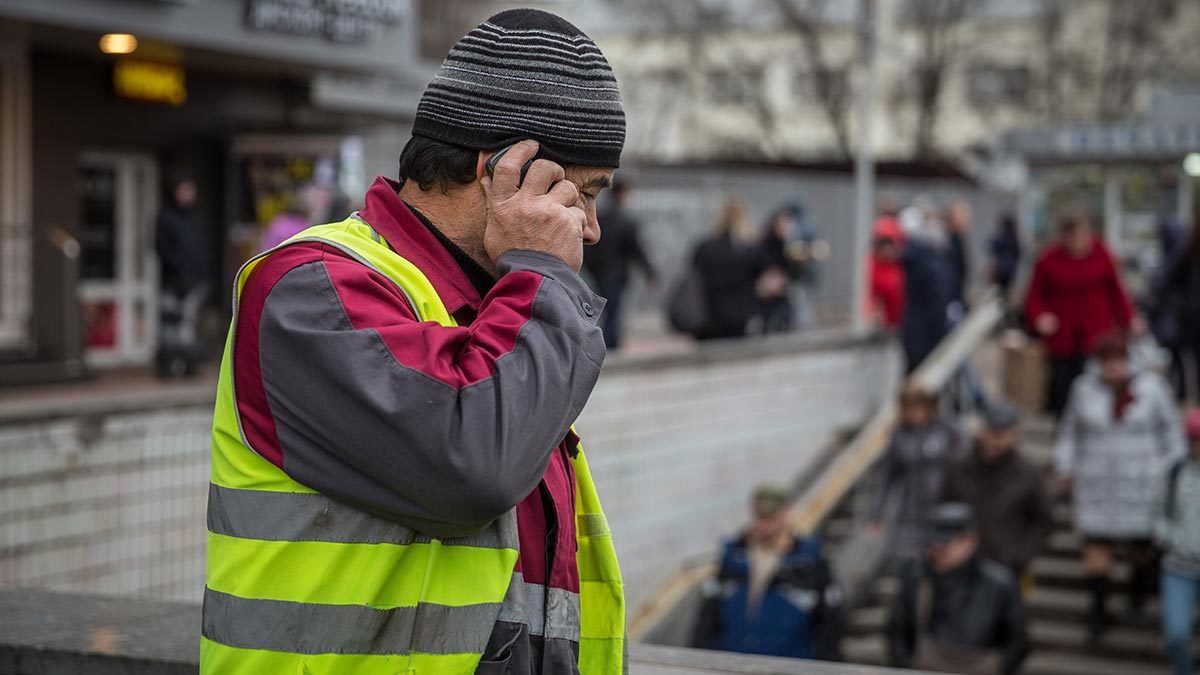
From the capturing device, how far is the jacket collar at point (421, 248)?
211cm

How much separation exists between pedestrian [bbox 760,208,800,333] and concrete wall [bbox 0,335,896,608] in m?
1.38

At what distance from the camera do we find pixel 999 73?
4875cm

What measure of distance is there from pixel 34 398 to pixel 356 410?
10820 mm

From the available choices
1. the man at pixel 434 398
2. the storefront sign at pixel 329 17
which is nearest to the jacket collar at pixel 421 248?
the man at pixel 434 398

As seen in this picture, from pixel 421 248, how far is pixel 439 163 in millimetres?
115

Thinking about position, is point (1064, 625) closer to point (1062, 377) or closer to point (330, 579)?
point (1062, 377)

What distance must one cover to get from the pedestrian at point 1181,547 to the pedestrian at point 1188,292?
4.25 meters

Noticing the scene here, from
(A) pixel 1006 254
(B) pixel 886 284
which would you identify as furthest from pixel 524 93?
(A) pixel 1006 254

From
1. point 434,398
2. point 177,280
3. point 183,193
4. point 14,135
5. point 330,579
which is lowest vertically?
point 177,280

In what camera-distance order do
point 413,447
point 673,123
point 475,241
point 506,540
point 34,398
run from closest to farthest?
point 413,447
point 506,540
point 475,241
point 34,398
point 673,123

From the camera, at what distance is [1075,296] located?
13.1 metres

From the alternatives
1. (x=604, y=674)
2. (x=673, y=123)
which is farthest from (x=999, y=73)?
(x=604, y=674)

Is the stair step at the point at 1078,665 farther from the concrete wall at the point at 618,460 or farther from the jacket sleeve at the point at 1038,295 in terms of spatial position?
the jacket sleeve at the point at 1038,295

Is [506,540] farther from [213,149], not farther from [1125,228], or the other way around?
[1125,228]
